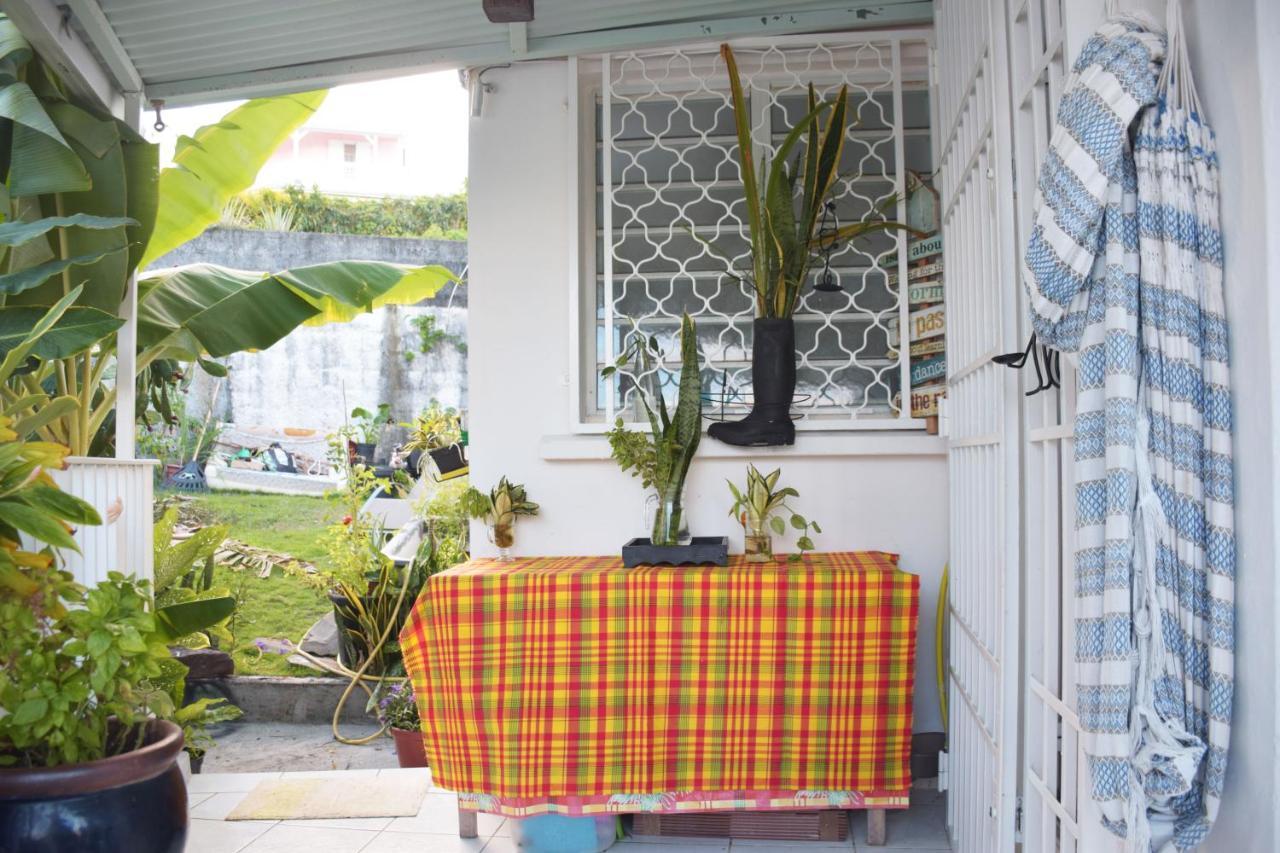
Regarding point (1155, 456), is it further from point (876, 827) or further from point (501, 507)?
point (501, 507)

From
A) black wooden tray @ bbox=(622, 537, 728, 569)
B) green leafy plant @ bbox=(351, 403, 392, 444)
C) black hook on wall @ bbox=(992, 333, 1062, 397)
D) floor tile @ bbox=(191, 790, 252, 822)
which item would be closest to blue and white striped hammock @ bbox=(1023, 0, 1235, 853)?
black hook on wall @ bbox=(992, 333, 1062, 397)

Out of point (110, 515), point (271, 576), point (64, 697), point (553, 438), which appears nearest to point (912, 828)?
point (553, 438)

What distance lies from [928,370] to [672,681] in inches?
56.0

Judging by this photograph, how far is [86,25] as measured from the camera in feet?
9.90

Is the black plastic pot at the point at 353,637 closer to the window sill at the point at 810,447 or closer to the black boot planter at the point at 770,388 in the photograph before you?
the window sill at the point at 810,447

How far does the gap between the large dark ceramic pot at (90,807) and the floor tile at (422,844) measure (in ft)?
3.03

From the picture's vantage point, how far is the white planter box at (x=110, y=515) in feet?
9.53

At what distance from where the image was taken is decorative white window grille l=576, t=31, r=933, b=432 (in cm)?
373

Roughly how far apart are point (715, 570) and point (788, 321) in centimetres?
94

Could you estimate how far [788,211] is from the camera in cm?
343

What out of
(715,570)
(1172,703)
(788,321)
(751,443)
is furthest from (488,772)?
(1172,703)

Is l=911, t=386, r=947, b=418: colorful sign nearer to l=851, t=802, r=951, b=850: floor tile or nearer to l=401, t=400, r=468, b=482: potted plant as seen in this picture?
l=851, t=802, r=951, b=850: floor tile

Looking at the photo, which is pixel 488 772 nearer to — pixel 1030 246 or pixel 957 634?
pixel 957 634

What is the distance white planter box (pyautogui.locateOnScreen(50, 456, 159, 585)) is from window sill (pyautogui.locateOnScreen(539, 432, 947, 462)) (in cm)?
135
